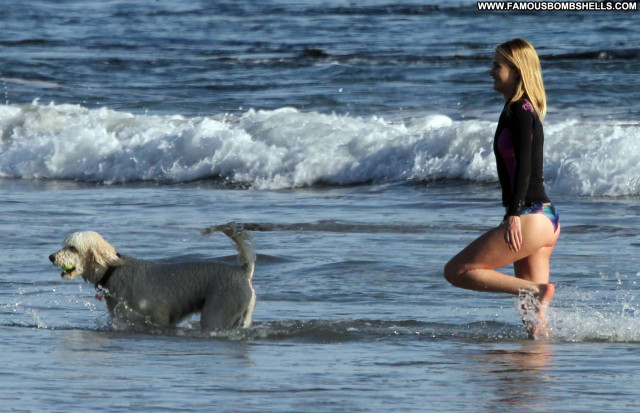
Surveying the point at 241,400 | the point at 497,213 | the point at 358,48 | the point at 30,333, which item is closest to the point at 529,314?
the point at 241,400

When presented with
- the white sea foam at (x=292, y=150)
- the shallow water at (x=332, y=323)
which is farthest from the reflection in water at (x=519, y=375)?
the white sea foam at (x=292, y=150)

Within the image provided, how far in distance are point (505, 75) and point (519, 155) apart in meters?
0.44

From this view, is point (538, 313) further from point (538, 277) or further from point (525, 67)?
point (525, 67)

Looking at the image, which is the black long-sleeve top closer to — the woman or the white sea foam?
the woman

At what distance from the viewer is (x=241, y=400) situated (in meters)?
5.47

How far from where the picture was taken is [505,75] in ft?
21.5

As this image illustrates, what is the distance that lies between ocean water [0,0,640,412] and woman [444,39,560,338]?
0.42 meters

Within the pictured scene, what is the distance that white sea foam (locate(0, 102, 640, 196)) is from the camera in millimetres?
14172

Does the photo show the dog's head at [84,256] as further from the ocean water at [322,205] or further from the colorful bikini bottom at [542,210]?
the colorful bikini bottom at [542,210]

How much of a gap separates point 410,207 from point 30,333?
5.91m

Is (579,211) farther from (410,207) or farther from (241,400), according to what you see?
(241,400)

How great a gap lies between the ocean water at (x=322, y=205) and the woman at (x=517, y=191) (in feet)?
1.37

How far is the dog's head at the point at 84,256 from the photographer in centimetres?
731

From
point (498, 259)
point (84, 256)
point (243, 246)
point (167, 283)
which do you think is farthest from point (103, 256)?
point (498, 259)
